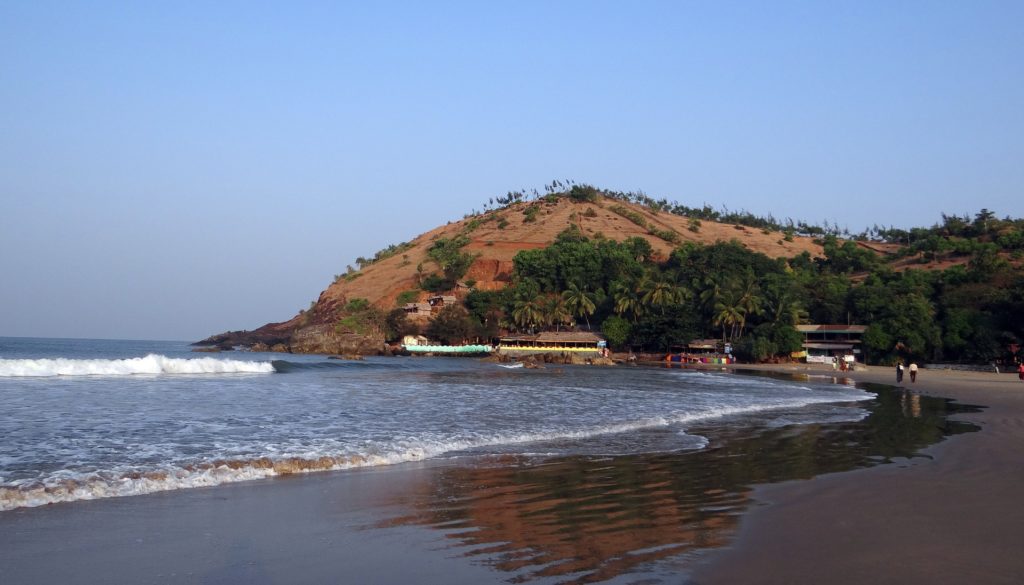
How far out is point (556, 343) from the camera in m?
84.6

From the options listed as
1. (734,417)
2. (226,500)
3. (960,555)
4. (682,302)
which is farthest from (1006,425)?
(682,302)

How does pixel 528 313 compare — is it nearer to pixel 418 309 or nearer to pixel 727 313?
pixel 418 309

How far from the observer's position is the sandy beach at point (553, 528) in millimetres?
6172

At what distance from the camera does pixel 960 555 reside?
21.5ft

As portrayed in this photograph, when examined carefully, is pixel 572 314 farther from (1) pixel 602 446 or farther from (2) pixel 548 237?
(1) pixel 602 446

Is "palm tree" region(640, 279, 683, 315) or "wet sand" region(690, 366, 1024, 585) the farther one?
"palm tree" region(640, 279, 683, 315)

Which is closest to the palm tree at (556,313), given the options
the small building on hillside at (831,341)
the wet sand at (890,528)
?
the small building on hillside at (831,341)

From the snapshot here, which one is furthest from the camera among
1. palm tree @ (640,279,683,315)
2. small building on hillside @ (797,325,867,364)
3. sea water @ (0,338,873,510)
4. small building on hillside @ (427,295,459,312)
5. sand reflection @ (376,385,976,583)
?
small building on hillside @ (427,295,459,312)

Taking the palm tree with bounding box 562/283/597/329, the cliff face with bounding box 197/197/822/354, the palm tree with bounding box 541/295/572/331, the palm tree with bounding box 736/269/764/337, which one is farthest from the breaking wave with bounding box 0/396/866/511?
the cliff face with bounding box 197/197/822/354

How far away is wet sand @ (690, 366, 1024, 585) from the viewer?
6121 mm

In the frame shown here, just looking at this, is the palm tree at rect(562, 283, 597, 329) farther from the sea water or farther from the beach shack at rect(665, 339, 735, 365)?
the sea water

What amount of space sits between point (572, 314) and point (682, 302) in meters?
14.8

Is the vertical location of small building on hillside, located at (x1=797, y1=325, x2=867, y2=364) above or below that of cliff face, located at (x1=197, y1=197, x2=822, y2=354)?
below

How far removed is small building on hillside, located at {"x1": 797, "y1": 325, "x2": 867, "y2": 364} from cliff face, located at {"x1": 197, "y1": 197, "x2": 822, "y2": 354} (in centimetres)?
4278
